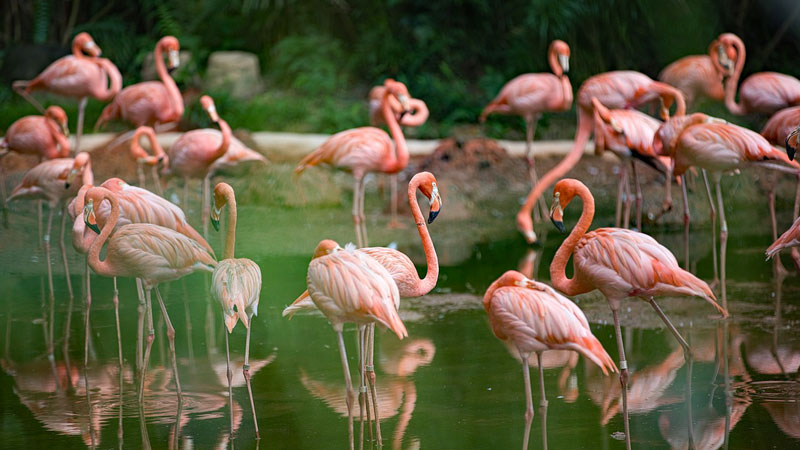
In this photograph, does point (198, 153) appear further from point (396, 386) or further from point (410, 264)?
point (410, 264)

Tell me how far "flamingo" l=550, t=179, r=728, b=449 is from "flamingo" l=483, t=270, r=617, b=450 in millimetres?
388

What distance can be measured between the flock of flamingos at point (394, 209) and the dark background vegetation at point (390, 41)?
2.35 metres

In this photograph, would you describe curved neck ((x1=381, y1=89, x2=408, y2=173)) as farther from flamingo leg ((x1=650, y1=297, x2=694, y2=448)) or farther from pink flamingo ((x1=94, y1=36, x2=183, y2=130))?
flamingo leg ((x1=650, y1=297, x2=694, y2=448))

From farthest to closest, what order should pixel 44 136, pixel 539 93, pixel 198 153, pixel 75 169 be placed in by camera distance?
pixel 539 93 < pixel 44 136 < pixel 198 153 < pixel 75 169

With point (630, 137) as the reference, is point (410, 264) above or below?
below

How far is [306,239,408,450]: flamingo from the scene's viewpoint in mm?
3664

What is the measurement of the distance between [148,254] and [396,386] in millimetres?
1391

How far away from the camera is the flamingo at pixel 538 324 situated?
143 inches

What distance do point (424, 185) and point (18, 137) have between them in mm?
5226

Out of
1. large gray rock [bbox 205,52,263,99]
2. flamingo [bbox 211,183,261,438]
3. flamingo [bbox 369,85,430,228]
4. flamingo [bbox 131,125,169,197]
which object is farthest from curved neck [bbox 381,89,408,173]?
large gray rock [bbox 205,52,263,99]

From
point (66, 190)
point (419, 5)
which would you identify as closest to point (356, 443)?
point (66, 190)

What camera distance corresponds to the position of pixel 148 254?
14.5 feet

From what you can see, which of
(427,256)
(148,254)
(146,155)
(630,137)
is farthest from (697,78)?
(148,254)

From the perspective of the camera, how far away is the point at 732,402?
4195 millimetres
